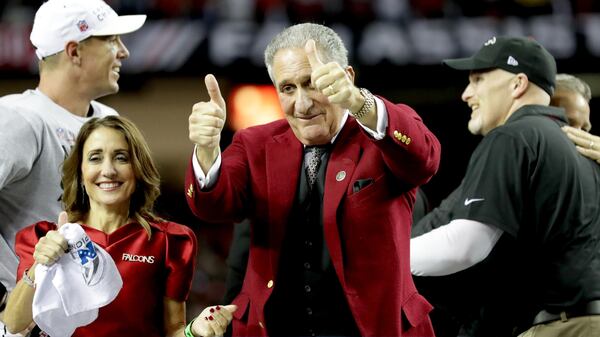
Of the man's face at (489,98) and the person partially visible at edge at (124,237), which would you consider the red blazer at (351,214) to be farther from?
the man's face at (489,98)

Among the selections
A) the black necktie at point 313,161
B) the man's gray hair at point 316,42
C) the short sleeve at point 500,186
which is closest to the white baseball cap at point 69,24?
the man's gray hair at point 316,42

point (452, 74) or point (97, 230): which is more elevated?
point (97, 230)

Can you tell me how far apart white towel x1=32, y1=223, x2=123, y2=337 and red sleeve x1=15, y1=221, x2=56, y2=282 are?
0.22m

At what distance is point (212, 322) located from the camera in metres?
2.75

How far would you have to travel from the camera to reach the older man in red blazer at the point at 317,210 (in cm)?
276

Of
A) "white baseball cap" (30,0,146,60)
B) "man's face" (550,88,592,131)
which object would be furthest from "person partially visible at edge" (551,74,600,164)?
"white baseball cap" (30,0,146,60)

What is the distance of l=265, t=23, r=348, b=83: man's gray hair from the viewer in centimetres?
279

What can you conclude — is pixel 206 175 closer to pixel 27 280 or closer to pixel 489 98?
pixel 27 280

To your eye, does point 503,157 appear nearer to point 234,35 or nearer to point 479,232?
point 479,232

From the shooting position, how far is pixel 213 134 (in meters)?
2.63

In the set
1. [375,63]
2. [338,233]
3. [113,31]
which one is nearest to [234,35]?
[375,63]

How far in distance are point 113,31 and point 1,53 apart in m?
2.75

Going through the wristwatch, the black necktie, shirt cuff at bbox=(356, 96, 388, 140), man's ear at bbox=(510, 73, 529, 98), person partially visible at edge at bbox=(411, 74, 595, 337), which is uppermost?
the wristwatch

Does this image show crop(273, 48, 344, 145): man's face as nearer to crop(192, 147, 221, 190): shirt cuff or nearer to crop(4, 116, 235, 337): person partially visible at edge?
crop(192, 147, 221, 190): shirt cuff
